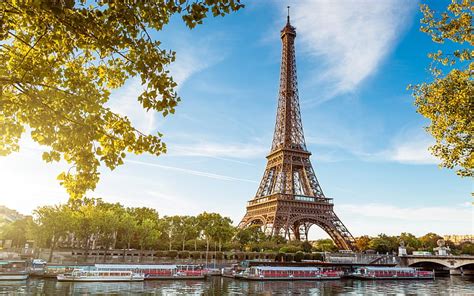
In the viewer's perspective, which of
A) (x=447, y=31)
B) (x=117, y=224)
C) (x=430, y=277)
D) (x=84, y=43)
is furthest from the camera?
(x=430, y=277)

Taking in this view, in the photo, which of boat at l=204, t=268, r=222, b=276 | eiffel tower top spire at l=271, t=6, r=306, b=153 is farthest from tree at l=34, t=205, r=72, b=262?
eiffel tower top spire at l=271, t=6, r=306, b=153

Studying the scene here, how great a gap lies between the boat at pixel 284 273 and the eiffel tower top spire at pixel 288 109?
36.1 m

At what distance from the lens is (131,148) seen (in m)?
8.40

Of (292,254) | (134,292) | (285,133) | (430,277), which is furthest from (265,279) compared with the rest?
(285,133)

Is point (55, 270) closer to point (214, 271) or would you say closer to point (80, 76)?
point (214, 271)

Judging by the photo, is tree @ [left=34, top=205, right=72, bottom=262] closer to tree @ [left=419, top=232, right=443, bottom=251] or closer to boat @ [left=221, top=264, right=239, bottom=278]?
boat @ [left=221, top=264, right=239, bottom=278]

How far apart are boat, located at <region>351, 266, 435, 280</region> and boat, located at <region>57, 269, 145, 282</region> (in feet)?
135

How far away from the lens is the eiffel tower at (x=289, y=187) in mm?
80000

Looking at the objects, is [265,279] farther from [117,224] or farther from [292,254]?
[117,224]

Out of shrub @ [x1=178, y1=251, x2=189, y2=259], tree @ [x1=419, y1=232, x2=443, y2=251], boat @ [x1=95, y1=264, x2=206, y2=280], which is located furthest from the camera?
tree @ [x1=419, y1=232, x2=443, y2=251]

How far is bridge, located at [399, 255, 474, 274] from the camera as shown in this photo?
78119 mm

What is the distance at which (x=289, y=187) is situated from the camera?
8588cm

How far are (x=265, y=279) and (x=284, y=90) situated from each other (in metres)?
56.1

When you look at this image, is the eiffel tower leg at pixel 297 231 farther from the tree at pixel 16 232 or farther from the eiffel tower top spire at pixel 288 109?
the tree at pixel 16 232
